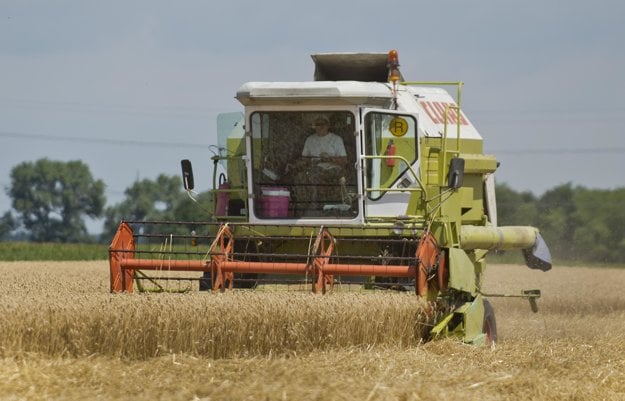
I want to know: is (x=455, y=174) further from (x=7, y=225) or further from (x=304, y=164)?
(x=7, y=225)

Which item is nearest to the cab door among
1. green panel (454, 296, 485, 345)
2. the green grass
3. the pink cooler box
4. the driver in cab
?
the driver in cab

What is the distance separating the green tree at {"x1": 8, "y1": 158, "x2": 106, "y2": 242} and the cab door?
5609 cm

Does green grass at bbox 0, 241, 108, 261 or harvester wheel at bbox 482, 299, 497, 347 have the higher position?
harvester wheel at bbox 482, 299, 497, 347

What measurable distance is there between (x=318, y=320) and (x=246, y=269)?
1.29 metres

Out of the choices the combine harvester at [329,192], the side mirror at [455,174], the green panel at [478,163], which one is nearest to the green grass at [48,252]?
the green panel at [478,163]

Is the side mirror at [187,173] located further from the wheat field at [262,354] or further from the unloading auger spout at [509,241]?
the unloading auger spout at [509,241]

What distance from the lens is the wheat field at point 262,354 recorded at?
671 cm

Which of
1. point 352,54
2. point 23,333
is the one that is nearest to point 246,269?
point 23,333

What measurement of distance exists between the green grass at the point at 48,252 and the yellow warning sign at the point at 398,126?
833 inches

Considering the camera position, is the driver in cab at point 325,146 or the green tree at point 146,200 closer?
the driver in cab at point 325,146

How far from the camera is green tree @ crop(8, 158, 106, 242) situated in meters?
65.6

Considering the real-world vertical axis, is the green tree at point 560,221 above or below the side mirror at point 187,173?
below

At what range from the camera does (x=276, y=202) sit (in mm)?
10336

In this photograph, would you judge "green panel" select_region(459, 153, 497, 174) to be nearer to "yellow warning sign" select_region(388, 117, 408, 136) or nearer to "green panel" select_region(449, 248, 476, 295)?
"yellow warning sign" select_region(388, 117, 408, 136)
